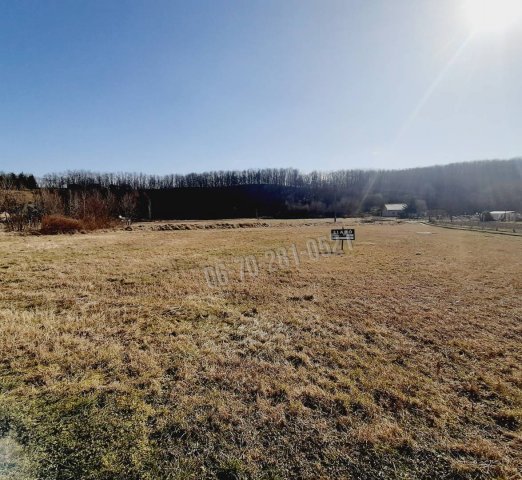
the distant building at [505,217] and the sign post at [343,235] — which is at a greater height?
the sign post at [343,235]

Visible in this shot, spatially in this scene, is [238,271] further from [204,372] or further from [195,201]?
[195,201]

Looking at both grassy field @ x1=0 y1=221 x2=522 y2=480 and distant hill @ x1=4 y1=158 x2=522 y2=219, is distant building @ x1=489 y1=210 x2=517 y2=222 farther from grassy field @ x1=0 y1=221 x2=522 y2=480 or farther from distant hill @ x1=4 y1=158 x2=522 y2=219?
grassy field @ x1=0 y1=221 x2=522 y2=480

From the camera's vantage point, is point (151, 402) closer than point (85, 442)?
No

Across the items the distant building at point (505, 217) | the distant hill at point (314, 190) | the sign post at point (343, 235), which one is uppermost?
the distant hill at point (314, 190)

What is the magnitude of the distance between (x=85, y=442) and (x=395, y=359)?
16.0 feet

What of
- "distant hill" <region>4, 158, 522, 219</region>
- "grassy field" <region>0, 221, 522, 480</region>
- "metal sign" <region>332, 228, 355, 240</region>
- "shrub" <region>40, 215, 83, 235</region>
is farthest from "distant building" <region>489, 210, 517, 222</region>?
"shrub" <region>40, 215, 83, 235</region>

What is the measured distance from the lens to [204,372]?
4715 mm

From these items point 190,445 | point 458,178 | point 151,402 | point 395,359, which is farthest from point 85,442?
point 458,178

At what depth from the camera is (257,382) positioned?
14.6 ft

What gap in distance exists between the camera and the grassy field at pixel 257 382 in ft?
9.89

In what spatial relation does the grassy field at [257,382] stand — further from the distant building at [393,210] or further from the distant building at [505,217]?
the distant building at [393,210]

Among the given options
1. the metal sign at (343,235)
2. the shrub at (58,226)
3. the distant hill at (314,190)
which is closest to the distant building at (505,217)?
the distant hill at (314,190)

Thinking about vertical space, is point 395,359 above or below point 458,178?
below

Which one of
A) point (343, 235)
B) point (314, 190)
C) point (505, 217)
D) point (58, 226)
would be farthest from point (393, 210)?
point (58, 226)
